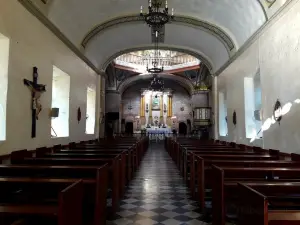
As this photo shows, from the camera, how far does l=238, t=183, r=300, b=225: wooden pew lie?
1.80 meters

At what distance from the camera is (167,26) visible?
10172 mm

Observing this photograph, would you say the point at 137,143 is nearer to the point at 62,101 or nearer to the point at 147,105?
the point at 62,101

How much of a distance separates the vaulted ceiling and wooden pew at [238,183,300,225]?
490 centimetres

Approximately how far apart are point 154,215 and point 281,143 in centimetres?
350

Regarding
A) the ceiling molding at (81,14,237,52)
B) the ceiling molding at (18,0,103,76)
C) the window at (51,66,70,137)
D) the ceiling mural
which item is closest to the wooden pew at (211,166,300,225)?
the ceiling molding at (18,0,103,76)

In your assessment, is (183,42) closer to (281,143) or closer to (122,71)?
(281,143)

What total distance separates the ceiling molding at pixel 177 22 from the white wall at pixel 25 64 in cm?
154

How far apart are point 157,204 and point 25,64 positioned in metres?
3.77

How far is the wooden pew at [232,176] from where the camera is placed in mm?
2971

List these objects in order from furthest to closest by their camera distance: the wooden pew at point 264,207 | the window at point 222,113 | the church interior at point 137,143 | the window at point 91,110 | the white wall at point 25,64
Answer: the window at point 91,110
the window at point 222,113
the white wall at point 25,64
the church interior at point 137,143
the wooden pew at point 264,207

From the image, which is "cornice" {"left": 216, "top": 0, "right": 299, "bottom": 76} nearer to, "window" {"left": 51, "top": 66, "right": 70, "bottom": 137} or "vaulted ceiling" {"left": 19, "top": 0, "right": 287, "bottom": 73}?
"vaulted ceiling" {"left": 19, "top": 0, "right": 287, "bottom": 73}

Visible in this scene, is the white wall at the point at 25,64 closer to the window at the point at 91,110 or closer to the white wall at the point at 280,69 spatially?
the window at the point at 91,110

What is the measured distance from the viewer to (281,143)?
598cm

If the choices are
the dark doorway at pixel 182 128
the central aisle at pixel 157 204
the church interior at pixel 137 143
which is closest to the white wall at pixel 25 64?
the church interior at pixel 137 143
